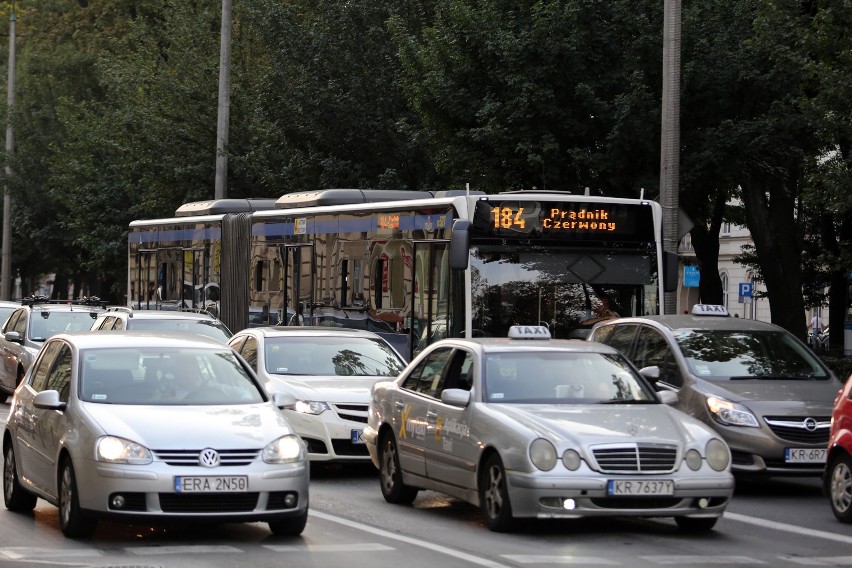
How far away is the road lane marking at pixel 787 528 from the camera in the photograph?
11502 mm

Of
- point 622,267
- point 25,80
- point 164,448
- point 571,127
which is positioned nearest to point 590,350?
point 164,448

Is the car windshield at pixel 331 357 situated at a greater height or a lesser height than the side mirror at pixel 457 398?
greater

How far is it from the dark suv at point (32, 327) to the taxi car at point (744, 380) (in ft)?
38.2

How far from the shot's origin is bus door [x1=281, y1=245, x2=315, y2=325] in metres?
23.3

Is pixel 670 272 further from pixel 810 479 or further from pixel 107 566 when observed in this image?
pixel 107 566

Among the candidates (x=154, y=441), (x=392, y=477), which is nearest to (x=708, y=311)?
(x=392, y=477)

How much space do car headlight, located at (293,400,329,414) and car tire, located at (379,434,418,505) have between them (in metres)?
1.79

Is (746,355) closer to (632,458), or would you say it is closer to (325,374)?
(325,374)

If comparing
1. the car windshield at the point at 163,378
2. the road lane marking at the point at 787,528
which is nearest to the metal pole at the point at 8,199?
the car windshield at the point at 163,378

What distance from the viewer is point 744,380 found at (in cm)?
1491

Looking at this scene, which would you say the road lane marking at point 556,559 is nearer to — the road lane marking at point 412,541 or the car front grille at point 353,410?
the road lane marking at point 412,541

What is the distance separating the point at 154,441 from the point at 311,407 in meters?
4.99

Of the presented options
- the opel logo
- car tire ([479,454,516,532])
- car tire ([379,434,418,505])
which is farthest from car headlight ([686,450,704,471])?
the opel logo

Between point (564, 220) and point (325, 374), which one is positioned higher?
point (564, 220)
